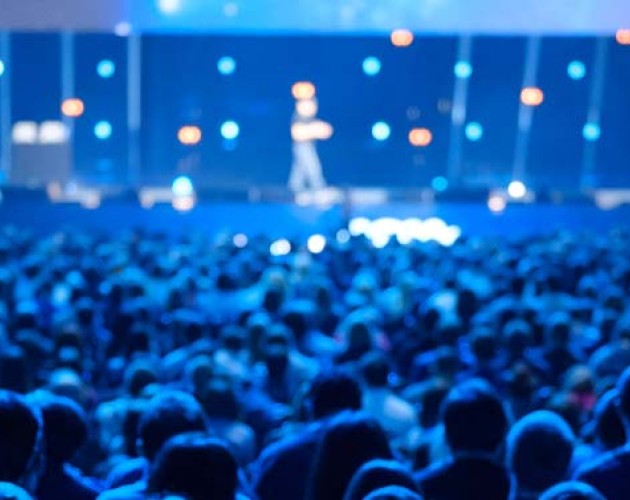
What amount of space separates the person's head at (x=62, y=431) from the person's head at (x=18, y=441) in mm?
476

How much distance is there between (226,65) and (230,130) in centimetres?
107

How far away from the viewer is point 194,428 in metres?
3.52

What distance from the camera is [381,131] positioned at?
19.8 m

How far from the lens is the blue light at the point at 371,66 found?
773 inches

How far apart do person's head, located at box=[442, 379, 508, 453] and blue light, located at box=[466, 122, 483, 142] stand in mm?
16488

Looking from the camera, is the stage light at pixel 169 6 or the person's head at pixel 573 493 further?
the stage light at pixel 169 6

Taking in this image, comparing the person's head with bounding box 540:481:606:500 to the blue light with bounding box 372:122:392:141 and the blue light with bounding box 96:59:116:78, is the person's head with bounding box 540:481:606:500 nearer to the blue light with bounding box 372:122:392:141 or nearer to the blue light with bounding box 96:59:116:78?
the blue light with bounding box 372:122:392:141

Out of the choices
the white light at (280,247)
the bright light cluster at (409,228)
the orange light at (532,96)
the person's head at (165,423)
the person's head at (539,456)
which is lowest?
the person's head at (539,456)

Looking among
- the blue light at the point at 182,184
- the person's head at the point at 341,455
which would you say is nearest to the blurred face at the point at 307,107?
the blue light at the point at 182,184

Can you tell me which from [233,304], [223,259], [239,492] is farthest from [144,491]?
[223,259]

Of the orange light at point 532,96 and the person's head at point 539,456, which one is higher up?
the orange light at point 532,96

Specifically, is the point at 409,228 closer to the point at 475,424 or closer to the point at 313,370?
the point at 313,370

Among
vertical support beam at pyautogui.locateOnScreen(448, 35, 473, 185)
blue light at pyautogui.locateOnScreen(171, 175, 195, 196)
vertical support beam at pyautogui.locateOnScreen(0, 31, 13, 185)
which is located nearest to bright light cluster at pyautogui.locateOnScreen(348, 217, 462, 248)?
vertical support beam at pyautogui.locateOnScreen(448, 35, 473, 185)

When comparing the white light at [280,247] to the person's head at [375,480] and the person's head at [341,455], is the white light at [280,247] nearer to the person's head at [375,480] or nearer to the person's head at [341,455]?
the person's head at [341,455]
